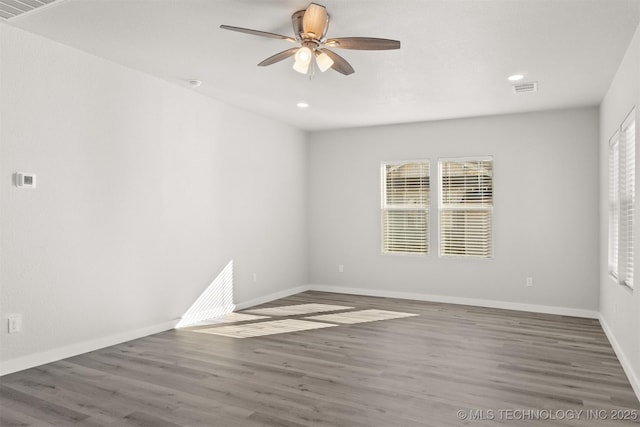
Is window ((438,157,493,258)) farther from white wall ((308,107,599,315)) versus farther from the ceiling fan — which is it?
the ceiling fan

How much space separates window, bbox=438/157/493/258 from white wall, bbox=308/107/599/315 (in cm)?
11

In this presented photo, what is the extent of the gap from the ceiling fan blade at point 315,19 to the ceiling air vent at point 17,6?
171 cm

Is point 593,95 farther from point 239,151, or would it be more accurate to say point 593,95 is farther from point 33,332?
point 33,332

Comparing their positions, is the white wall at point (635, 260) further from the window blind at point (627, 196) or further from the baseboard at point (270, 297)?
the baseboard at point (270, 297)

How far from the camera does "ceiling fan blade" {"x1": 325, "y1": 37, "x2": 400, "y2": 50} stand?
2.91 m

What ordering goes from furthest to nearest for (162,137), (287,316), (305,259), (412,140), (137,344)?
(305,259), (412,140), (287,316), (162,137), (137,344)

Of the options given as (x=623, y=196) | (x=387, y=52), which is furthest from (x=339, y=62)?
(x=623, y=196)

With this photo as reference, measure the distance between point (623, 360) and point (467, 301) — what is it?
2.65 m

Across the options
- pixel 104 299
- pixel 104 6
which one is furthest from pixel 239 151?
pixel 104 6

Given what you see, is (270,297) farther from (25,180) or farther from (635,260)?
(635,260)

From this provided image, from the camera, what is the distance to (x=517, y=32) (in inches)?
132

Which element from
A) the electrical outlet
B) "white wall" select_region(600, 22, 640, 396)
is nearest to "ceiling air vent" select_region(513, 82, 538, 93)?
"white wall" select_region(600, 22, 640, 396)

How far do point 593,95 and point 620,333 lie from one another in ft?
8.88

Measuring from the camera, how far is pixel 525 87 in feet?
15.7
